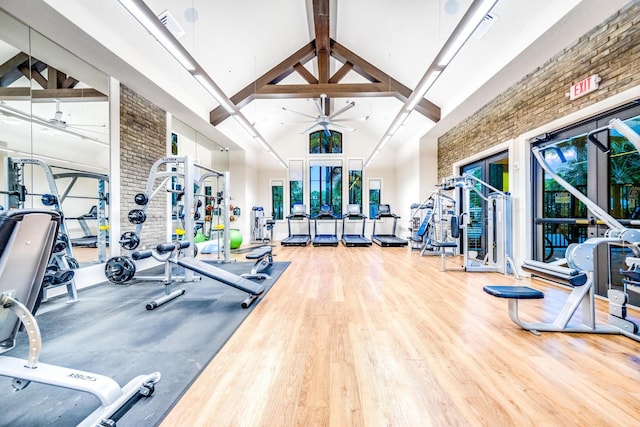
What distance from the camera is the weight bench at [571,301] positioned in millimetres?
2277

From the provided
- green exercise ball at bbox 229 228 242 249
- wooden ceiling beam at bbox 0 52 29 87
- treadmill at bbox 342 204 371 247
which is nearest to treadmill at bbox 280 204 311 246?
treadmill at bbox 342 204 371 247

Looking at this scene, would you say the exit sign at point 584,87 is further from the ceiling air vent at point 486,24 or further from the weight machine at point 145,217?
the weight machine at point 145,217

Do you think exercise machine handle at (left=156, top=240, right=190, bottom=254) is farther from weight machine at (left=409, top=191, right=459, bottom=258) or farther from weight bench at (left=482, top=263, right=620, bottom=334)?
weight machine at (left=409, top=191, right=459, bottom=258)

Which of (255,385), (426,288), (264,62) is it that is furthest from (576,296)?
(264,62)

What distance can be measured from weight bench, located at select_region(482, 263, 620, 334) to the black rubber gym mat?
2.50 metres

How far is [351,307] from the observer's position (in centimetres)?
301

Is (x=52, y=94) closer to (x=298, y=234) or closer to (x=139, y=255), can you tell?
(x=139, y=255)

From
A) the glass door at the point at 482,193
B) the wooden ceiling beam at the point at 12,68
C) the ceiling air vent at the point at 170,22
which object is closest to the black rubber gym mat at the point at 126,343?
the wooden ceiling beam at the point at 12,68

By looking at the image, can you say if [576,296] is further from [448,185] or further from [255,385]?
[448,185]

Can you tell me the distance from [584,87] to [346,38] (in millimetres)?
4527

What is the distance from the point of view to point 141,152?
505cm

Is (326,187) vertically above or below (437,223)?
above

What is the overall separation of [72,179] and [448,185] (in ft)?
21.2

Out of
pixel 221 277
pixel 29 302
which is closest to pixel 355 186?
pixel 221 277
